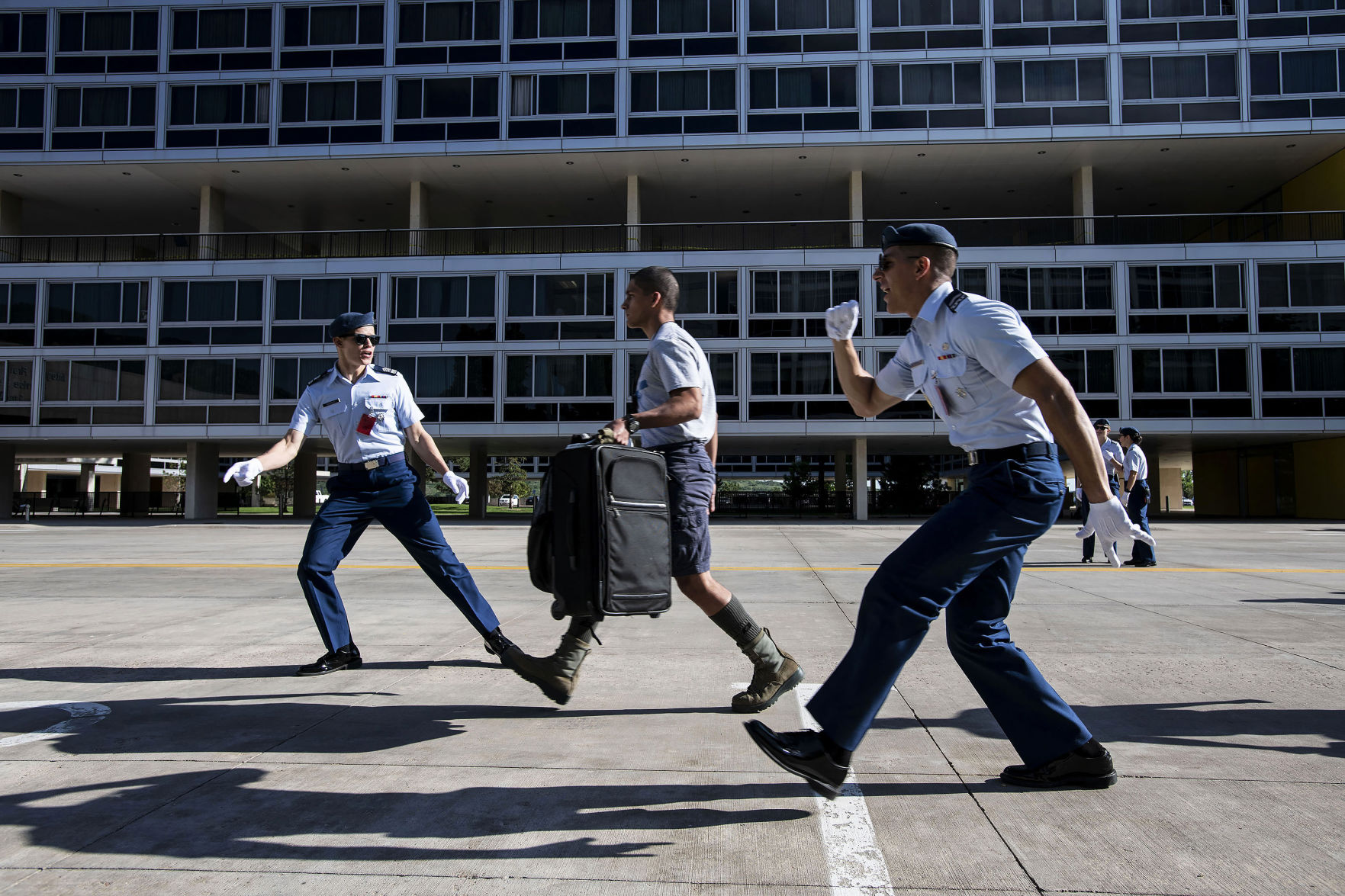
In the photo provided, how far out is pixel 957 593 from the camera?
2689mm

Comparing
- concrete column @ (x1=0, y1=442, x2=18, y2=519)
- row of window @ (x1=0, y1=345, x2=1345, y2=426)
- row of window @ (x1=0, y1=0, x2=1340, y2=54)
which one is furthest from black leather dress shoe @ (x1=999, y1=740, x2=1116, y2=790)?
concrete column @ (x1=0, y1=442, x2=18, y2=519)

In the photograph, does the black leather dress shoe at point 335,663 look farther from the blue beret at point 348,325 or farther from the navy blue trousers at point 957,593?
the navy blue trousers at point 957,593

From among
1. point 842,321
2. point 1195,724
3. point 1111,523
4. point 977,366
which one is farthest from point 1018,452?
point 1195,724

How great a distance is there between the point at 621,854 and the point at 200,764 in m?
1.61

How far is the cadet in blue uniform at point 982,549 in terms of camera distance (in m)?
2.50

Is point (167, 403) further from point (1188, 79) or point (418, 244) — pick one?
point (1188, 79)

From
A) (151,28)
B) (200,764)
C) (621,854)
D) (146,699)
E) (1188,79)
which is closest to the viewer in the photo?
(621,854)

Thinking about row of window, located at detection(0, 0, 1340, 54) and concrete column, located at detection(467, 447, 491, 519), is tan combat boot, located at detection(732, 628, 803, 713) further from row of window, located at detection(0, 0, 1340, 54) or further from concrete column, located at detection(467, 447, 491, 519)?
concrete column, located at detection(467, 447, 491, 519)

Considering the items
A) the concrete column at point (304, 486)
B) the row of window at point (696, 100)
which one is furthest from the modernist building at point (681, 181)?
the concrete column at point (304, 486)

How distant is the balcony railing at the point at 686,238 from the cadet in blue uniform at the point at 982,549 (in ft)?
92.2

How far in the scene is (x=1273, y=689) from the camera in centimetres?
395

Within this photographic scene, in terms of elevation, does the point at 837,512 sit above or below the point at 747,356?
below

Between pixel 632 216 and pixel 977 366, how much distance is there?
95.8ft

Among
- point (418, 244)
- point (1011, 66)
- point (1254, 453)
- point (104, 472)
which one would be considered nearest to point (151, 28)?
point (418, 244)
